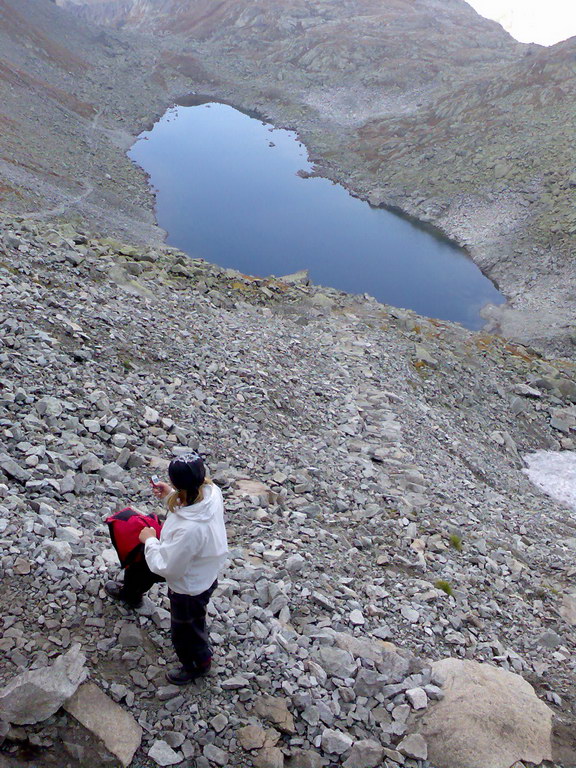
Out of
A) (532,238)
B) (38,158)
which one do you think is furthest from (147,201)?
(532,238)

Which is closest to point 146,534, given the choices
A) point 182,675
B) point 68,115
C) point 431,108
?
point 182,675

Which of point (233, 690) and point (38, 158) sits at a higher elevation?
point (38, 158)

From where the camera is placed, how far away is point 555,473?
16.8 meters

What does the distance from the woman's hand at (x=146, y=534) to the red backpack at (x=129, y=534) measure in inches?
10.4

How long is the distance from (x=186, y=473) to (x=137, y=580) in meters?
1.71

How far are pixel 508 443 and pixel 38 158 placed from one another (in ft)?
126

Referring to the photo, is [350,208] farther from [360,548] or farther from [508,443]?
[360,548]

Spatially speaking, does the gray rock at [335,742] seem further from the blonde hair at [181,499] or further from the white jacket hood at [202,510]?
the blonde hair at [181,499]

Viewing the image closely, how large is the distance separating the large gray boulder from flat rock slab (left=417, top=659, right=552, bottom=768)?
334 cm

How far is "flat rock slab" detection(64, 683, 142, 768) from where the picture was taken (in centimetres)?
466

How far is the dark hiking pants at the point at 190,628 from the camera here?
488 cm

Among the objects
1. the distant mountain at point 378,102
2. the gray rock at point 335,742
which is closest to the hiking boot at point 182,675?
the gray rock at point 335,742

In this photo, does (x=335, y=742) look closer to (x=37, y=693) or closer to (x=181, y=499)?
(x=37, y=693)

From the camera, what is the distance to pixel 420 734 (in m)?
5.64
